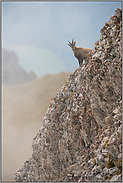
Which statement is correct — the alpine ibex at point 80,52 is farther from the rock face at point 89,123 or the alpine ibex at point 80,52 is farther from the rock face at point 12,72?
the rock face at point 12,72

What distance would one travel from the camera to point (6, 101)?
131m

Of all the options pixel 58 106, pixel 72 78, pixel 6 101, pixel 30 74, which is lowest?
pixel 58 106

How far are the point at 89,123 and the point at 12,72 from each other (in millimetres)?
156092

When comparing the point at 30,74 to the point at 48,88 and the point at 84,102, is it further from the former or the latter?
the point at 84,102

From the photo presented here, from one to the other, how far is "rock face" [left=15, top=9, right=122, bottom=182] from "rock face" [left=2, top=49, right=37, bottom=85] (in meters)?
142

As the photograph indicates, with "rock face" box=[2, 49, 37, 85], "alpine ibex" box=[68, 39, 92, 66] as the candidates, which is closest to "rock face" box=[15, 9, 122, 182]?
"alpine ibex" box=[68, 39, 92, 66]

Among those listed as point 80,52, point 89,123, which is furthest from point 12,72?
point 89,123

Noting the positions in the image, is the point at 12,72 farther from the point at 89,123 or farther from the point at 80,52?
the point at 89,123

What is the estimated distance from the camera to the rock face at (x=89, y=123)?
1100 centimetres

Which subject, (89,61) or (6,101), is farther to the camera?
(6,101)

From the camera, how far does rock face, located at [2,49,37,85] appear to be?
15421 centimetres

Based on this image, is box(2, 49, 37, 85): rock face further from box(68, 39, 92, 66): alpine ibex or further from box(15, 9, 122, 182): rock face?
box(68, 39, 92, 66): alpine ibex

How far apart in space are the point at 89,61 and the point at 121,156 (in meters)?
7.61

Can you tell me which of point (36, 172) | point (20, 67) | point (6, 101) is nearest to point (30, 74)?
point (20, 67)
